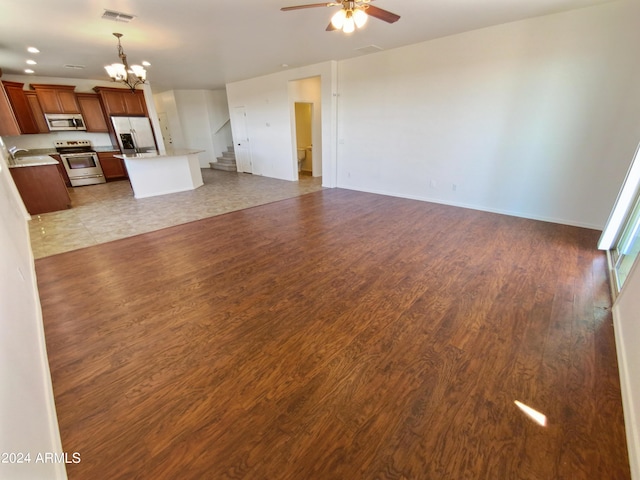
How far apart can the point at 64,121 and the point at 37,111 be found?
1.59 feet

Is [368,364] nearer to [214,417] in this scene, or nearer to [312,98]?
[214,417]

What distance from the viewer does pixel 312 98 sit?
7566 mm

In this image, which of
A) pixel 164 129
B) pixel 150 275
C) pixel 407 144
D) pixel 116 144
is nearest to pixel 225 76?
pixel 116 144

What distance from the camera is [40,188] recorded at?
4898 mm

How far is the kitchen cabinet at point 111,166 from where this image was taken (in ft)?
25.0

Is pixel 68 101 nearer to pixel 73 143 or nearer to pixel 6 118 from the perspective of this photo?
pixel 73 143

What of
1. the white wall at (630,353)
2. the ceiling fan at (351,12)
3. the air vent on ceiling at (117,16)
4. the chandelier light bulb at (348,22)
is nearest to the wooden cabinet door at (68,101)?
Answer: the air vent on ceiling at (117,16)

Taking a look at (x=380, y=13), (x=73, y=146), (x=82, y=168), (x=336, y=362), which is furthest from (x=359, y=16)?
(x=73, y=146)

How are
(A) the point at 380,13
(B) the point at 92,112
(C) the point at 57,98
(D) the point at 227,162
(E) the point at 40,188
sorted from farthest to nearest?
(D) the point at 227,162, (B) the point at 92,112, (C) the point at 57,98, (E) the point at 40,188, (A) the point at 380,13

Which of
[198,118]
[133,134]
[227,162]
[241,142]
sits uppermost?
[198,118]

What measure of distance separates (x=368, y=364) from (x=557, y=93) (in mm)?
4636

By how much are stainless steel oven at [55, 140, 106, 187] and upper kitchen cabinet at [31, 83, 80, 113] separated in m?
0.80

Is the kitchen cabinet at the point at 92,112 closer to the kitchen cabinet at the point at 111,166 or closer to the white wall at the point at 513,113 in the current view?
the kitchen cabinet at the point at 111,166

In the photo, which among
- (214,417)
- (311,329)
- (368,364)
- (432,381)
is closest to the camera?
(214,417)
